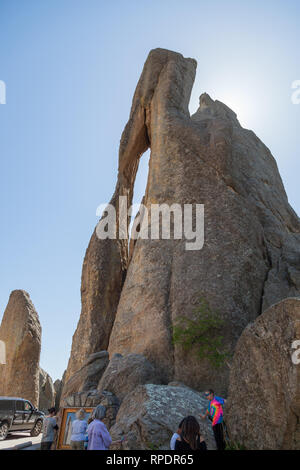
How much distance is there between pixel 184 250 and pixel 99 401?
23.3 ft

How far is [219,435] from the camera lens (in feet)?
28.0

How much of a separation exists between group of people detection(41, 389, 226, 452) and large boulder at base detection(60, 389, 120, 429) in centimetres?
150

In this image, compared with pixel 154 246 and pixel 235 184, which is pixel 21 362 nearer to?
pixel 154 246

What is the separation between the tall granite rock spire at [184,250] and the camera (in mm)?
14641

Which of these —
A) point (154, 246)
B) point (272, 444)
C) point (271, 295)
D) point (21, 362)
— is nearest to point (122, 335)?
point (154, 246)

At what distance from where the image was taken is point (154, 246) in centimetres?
1725

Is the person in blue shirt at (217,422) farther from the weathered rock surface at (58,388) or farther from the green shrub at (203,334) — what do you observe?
the weathered rock surface at (58,388)

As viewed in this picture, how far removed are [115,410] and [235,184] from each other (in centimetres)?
1181

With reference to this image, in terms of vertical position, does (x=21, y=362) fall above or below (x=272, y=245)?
below

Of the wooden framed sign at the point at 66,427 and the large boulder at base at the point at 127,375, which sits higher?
the large boulder at base at the point at 127,375

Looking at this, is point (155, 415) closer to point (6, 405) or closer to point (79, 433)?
point (79, 433)

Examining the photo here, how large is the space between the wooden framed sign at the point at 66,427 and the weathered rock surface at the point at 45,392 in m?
26.7

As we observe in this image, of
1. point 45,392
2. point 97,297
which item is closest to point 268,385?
point 97,297

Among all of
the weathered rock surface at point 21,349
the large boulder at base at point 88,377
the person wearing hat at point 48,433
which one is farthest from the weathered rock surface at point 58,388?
the person wearing hat at point 48,433
